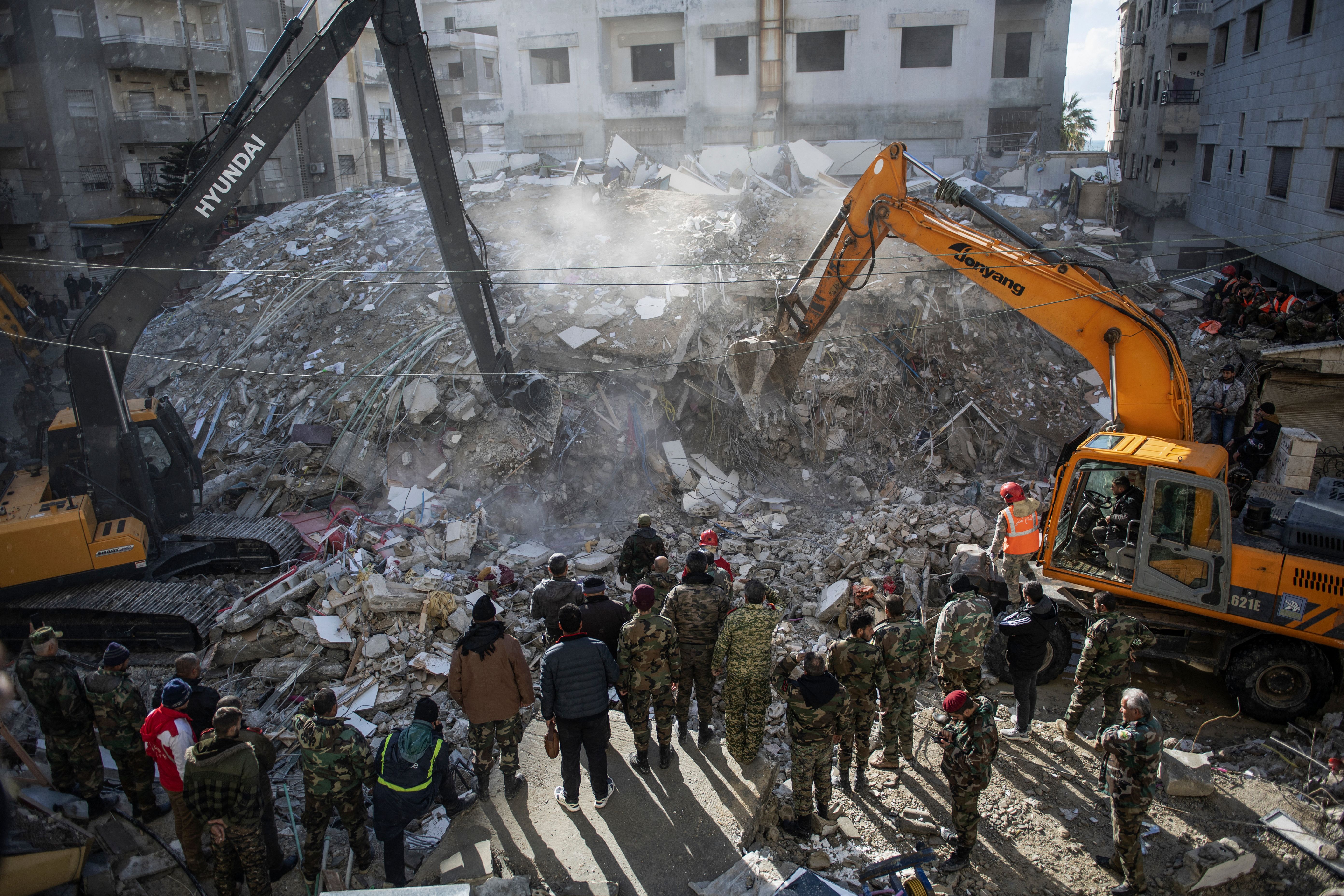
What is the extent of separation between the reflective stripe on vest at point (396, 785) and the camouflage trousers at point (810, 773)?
7.64 ft

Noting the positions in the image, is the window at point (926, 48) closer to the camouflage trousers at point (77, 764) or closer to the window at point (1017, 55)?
the window at point (1017, 55)

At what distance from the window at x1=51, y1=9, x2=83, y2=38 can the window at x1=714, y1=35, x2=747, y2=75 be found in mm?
19942

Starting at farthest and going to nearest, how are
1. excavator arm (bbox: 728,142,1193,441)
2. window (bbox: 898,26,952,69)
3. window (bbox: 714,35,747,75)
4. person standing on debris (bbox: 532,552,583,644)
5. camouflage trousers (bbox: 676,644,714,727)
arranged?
1. window (bbox: 714,35,747,75)
2. window (bbox: 898,26,952,69)
3. excavator arm (bbox: 728,142,1193,441)
4. person standing on debris (bbox: 532,552,583,644)
5. camouflage trousers (bbox: 676,644,714,727)

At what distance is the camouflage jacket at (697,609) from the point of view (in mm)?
5805

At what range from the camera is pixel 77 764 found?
5.64 meters

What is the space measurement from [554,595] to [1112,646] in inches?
168

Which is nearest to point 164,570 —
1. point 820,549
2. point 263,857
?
point 263,857

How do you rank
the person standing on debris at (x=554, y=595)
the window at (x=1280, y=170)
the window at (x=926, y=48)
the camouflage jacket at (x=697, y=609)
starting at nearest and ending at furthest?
the camouflage jacket at (x=697, y=609)
the person standing on debris at (x=554, y=595)
the window at (x=1280, y=170)
the window at (x=926, y=48)

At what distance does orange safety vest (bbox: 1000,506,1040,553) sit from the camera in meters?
7.16

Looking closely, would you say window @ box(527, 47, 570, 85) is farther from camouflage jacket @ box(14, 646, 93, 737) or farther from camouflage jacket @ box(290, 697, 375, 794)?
camouflage jacket @ box(290, 697, 375, 794)

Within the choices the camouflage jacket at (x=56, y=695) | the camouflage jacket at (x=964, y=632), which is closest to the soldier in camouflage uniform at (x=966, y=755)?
the camouflage jacket at (x=964, y=632)

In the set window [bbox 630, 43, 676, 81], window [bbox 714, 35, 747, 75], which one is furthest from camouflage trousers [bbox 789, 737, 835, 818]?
window [bbox 630, 43, 676, 81]

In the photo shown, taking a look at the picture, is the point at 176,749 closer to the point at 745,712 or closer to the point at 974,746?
the point at 745,712

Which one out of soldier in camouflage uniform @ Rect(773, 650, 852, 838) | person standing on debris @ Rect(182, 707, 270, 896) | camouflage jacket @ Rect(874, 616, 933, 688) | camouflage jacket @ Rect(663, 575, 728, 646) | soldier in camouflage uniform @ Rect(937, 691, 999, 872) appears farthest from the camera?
camouflage jacket @ Rect(663, 575, 728, 646)
